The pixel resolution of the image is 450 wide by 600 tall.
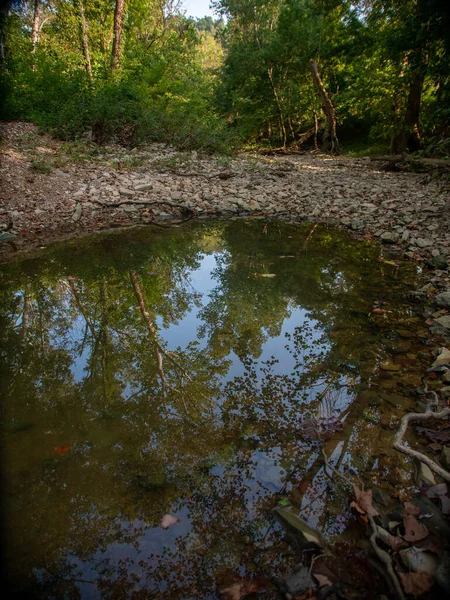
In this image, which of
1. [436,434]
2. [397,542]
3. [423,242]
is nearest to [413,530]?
[397,542]

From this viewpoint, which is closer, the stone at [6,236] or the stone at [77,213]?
the stone at [6,236]

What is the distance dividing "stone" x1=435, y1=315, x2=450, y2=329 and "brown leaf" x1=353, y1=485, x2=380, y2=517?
6.63 ft

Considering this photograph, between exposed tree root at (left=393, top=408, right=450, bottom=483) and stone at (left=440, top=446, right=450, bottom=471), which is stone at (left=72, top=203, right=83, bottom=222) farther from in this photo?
stone at (left=440, top=446, right=450, bottom=471)

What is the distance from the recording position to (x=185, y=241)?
5.83 meters

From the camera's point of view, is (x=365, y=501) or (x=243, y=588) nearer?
(x=243, y=588)

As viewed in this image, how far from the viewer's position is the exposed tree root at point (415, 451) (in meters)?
1.62

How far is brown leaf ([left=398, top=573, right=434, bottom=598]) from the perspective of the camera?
3.90 feet

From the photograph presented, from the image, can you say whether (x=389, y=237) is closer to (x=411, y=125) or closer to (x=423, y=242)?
(x=423, y=242)

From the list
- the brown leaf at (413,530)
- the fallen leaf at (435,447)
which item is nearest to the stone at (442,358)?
the fallen leaf at (435,447)

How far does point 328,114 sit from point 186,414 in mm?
17456

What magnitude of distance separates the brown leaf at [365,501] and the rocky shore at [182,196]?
3017 millimetres

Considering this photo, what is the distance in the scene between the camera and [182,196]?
7.39 metres

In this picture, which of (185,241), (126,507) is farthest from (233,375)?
(185,241)

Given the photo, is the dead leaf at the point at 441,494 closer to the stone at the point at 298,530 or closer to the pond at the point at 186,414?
the pond at the point at 186,414
